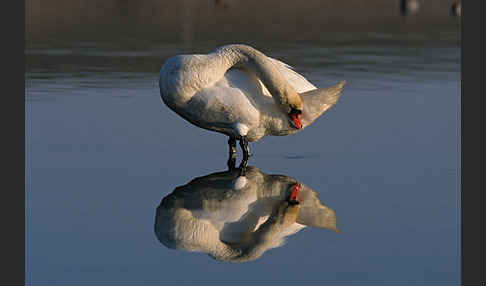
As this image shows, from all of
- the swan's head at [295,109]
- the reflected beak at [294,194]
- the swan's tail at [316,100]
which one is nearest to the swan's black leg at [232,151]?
the swan's head at [295,109]

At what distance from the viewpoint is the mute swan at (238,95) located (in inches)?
380

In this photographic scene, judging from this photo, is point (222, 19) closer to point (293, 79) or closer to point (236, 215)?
point (293, 79)

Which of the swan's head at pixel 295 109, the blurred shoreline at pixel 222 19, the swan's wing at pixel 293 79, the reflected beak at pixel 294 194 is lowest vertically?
the reflected beak at pixel 294 194

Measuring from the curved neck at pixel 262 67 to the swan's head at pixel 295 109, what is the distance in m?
0.04

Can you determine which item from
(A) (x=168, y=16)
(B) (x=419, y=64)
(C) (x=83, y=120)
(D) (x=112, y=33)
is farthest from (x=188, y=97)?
(A) (x=168, y=16)

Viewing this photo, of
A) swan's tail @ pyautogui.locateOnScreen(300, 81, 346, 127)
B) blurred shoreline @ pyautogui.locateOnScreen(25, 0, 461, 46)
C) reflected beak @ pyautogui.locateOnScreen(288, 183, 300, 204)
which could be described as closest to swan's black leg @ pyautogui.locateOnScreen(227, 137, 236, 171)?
swan's tail @ pyautogui.locateOnScreen(300, 81, 346, 127)

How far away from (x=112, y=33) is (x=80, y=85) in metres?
9.21

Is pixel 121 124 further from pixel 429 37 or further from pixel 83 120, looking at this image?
pixel 429 37

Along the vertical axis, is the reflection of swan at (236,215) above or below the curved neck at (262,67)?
below

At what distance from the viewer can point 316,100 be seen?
10.2m

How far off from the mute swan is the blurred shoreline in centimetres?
1202

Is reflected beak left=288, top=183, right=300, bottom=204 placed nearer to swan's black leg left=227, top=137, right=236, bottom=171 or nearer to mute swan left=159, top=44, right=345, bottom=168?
mute swan left=159, top=44, right=345, bottom=168

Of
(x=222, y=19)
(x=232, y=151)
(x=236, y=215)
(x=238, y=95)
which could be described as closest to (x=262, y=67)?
(x=238, y=95)

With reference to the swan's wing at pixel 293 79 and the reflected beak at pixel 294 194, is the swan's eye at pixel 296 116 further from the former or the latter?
the reflected beak at pixel 294 194
